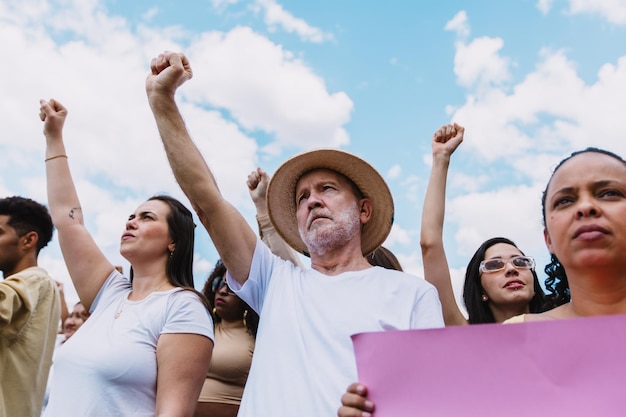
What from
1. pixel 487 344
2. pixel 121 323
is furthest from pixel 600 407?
pixel 121 323

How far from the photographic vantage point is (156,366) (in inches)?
107

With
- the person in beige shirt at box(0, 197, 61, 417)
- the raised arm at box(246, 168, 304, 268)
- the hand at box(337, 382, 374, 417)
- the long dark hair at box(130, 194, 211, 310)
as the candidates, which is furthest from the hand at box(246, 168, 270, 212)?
the hand at box(337, 382, 374, 417)

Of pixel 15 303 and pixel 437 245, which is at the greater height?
pixel 437 245

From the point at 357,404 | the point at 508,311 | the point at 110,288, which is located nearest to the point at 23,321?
the point at 110,288

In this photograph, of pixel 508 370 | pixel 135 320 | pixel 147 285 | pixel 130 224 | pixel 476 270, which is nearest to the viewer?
pixel 508 370

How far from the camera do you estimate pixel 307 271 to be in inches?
105

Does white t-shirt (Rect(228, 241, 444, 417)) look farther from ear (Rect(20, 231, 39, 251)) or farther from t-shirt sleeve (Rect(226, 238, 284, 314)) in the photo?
ear (Rect(20, 231, 39, 251))

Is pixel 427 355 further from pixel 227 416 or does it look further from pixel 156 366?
pixel 227 416

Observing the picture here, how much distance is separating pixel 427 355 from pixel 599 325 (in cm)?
41

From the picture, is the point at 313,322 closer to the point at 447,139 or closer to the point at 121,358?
the point at 121,358

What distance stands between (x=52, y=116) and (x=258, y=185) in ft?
4.34

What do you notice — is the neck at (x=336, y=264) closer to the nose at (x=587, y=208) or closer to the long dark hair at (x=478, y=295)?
the nose at (x=587, y=208)

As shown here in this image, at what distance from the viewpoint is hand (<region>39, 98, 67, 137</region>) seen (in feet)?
11.9

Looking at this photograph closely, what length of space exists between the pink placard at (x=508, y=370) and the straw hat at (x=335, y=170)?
1.52 meters
